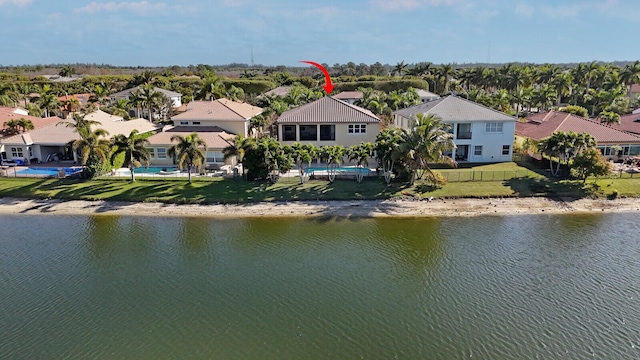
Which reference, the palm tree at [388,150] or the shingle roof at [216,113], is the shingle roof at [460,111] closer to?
the palm tree at [388,150]

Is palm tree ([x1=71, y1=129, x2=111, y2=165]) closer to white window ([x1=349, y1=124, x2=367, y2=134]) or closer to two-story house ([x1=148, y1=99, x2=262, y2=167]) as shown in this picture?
two-story house ([x1=148, y1=99, x2=262, y2=167])

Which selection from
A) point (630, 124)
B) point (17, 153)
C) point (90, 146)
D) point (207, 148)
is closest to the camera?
point (90, 146)

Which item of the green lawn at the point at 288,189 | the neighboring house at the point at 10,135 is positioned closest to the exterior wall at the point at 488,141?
the green lawn at the point at 288,189

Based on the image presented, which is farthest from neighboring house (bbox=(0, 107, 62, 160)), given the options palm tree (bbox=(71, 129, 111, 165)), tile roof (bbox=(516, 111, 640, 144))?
tile roof (bbox=(516, 111, 640, 144))

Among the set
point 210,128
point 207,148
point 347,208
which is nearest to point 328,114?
point 207,148

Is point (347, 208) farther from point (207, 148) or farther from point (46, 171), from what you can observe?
point (46, 171)

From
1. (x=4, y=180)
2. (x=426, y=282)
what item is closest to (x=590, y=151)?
(x=426, y=282)
